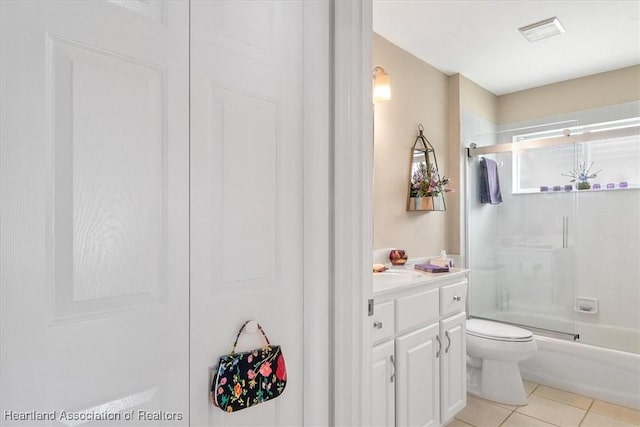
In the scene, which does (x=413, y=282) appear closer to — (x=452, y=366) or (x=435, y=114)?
(x=452, y=366)

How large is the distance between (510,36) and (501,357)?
2169 millimetres

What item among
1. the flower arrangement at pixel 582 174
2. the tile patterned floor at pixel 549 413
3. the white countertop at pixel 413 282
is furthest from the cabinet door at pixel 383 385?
the flower arrangement at pixel 582 174

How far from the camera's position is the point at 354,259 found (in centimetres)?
113

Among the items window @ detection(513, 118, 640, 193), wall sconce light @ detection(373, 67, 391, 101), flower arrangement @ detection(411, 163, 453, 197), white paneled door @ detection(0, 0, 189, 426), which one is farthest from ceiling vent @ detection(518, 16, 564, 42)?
white paneled door @ detection(0, 0, 189, 426)

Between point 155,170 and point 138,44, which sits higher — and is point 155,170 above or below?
below

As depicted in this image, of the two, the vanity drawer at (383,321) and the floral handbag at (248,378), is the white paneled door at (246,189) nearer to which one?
the floral handbag at (248,378)

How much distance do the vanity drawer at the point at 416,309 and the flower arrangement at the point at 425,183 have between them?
2.92ft

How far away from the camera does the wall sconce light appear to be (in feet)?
7.41

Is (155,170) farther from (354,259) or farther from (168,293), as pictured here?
(354,259)

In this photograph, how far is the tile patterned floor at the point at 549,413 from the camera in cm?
217

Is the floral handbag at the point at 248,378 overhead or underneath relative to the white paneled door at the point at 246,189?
underneath

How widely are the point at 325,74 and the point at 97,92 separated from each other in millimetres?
642

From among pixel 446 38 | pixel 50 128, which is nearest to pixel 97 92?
pixel 50 128

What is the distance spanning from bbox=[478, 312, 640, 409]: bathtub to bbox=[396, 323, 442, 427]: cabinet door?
139cm
